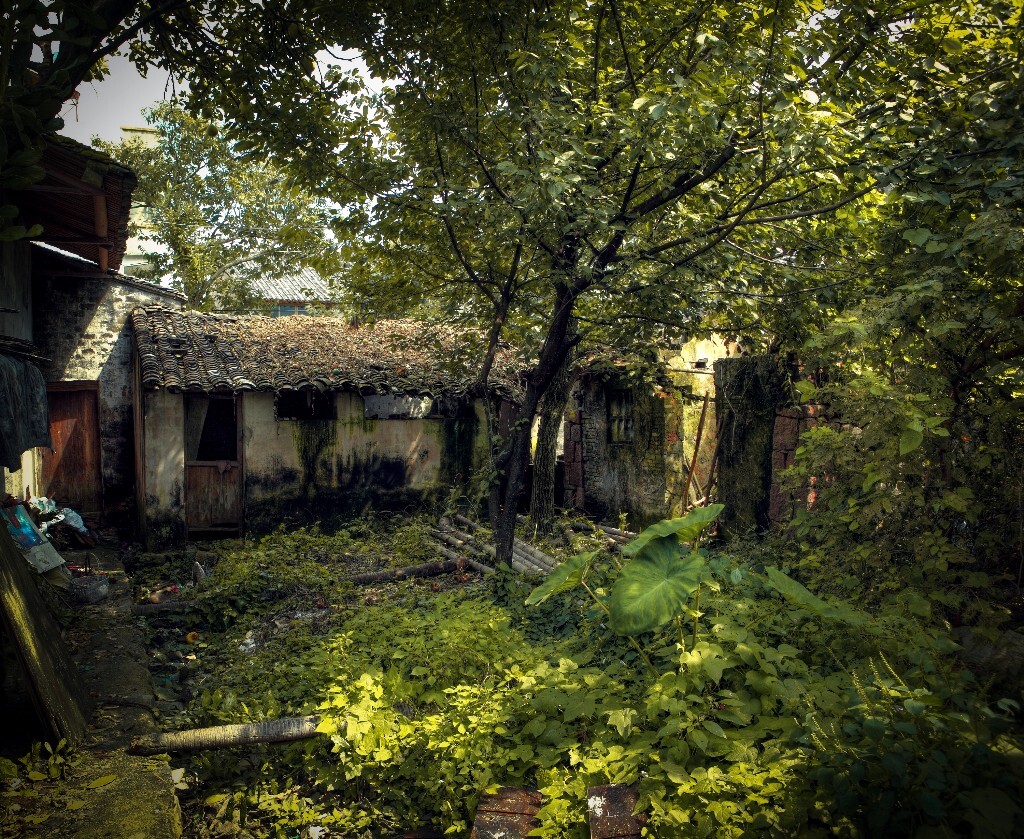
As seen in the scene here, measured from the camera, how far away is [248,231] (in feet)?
66.9

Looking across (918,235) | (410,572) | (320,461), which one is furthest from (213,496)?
(918,235)

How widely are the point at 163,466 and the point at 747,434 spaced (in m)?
9.15

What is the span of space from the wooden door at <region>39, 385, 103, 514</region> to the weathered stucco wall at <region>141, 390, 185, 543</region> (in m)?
1.12

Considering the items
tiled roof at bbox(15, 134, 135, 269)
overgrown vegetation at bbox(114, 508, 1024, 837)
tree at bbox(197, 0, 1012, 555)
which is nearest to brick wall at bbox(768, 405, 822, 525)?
tree at bbox(197, 0, 1012, 555)

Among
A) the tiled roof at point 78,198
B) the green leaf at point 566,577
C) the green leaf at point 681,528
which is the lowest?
the green leaf at point 566,577

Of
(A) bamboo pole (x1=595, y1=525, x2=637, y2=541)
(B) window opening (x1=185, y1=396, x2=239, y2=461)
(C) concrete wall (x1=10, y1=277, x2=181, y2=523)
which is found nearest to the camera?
(A) bamboo pole (x1=595, y1=525, x2=637, y2=541)

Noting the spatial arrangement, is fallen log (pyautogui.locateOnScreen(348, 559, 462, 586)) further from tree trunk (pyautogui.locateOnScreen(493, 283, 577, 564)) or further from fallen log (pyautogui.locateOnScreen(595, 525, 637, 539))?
fallen log (pyautogui.locateOnScreen(595, 525, 637, 539))

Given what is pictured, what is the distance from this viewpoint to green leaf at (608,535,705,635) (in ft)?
11.1

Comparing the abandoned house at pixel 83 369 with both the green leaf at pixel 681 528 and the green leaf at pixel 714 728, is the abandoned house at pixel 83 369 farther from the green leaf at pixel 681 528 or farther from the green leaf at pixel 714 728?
the green leaf at pixel 714 728

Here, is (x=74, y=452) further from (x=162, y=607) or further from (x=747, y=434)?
(x=747, y=434)

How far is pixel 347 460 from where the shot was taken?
12531 millimetres

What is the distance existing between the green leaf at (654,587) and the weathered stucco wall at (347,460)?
31.0 feet

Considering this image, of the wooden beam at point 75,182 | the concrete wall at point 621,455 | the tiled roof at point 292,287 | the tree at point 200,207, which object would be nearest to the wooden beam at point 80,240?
the wooden beam at point 75,182

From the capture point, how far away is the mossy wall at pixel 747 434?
7461 millimetres
